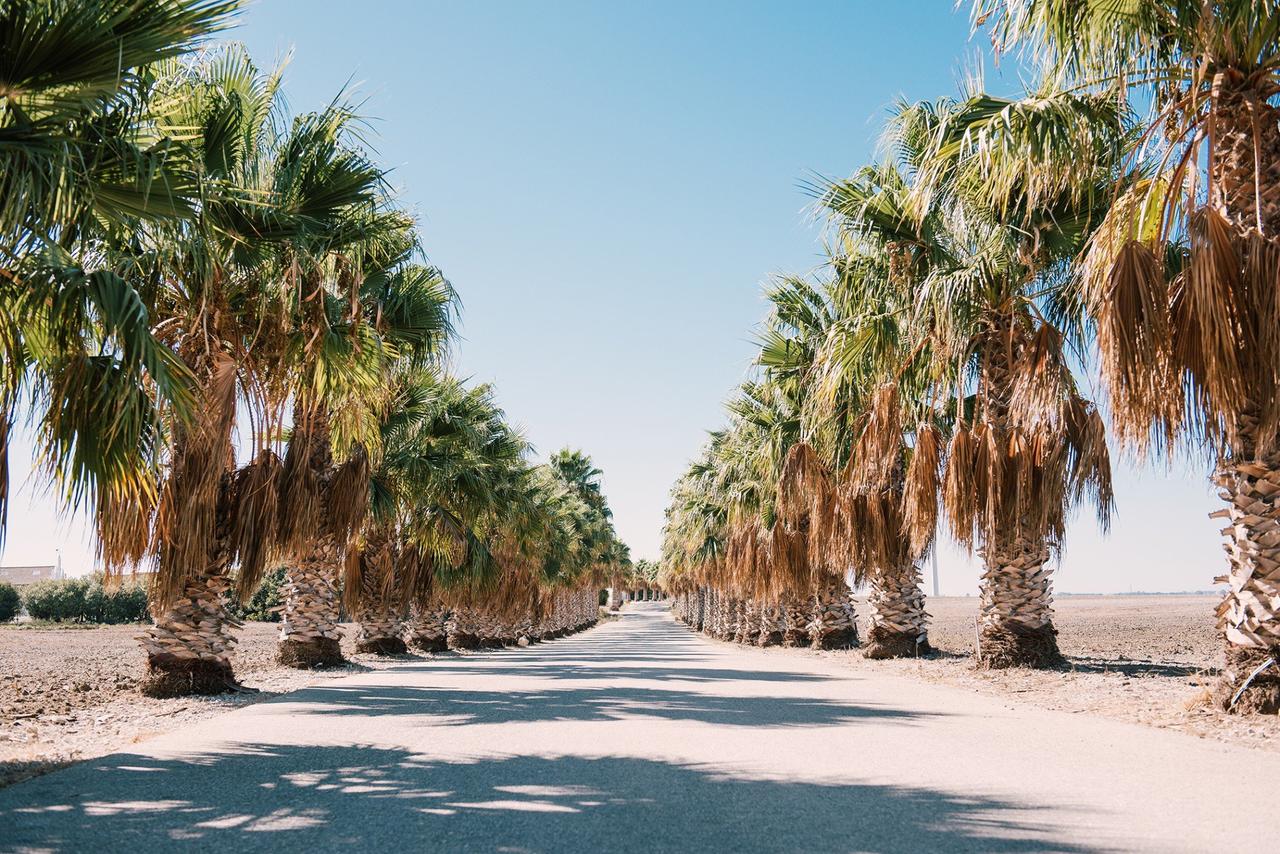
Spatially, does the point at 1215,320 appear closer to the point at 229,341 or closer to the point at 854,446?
the point at 854,446

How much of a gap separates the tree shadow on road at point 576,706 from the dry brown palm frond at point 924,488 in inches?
128

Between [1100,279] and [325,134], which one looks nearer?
[1100,279]

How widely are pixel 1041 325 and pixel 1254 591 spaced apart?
5.11 metres

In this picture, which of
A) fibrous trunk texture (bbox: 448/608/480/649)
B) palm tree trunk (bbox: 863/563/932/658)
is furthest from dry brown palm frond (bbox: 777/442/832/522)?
fibrous trunk texture (bbox: 448/608/480/649)

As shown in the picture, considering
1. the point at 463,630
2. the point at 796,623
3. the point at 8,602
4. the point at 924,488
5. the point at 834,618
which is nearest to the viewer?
the point at 924,488

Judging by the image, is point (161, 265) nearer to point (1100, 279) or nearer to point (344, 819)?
point (344, 819)

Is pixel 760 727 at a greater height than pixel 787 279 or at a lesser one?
lesser

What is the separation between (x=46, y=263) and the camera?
17.7ft

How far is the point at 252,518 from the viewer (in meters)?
11.1

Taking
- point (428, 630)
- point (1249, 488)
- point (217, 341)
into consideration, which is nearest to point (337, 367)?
point (217, 341)

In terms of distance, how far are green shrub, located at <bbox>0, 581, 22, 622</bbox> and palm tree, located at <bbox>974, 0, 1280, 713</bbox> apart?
62416 millimetres

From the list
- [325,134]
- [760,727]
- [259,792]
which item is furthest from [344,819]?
[325,134]

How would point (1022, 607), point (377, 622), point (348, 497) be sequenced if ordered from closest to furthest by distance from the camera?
point (1022, 607) < point (348, 497) < point (377, 622)

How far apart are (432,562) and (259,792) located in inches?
679
